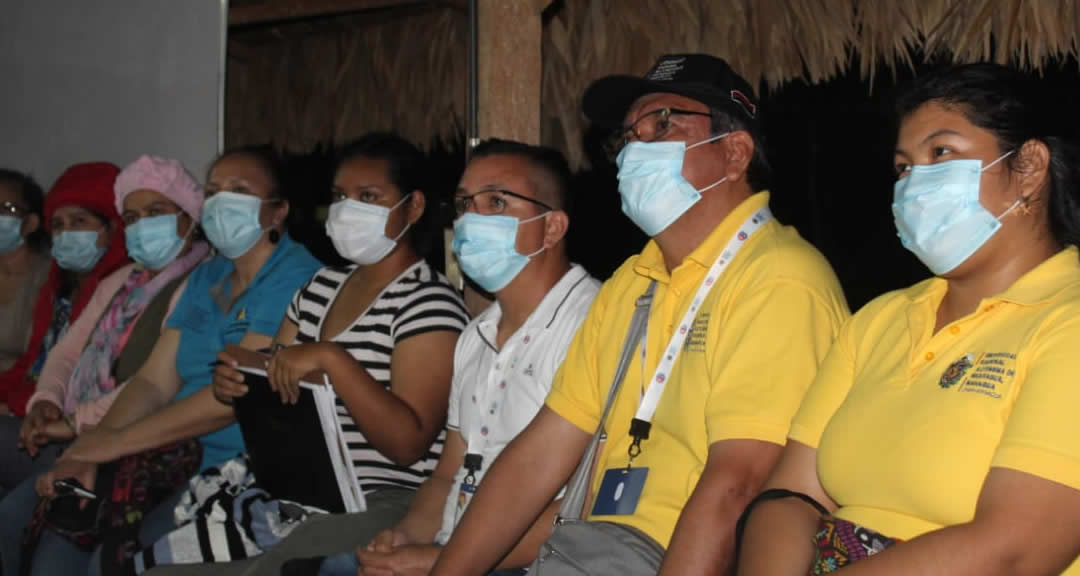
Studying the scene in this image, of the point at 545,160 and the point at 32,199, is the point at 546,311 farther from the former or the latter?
the point at 32,199

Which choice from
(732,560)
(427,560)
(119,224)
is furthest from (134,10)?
(732,560)

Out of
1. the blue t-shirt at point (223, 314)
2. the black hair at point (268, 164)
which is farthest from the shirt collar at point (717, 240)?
the black hair at point (268, 164)

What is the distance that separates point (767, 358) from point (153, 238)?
320cm

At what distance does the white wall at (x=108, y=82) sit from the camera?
547cm

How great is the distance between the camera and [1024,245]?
2076 mm

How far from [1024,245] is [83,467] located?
3.33 metres

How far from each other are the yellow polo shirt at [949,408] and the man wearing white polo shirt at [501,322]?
1.02m

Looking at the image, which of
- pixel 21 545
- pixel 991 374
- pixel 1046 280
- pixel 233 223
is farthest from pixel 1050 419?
pixel 21 545

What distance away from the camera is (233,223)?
428 cm

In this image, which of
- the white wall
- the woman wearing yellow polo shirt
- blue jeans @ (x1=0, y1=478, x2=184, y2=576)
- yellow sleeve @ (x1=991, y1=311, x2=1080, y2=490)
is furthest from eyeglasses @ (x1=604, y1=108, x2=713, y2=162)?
the white wall

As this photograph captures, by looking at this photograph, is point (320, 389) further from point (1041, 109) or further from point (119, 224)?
point (119, 224)

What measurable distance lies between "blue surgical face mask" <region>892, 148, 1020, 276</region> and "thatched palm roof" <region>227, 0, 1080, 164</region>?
1.74 metres

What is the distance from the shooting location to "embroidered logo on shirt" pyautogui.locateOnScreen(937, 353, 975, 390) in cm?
198

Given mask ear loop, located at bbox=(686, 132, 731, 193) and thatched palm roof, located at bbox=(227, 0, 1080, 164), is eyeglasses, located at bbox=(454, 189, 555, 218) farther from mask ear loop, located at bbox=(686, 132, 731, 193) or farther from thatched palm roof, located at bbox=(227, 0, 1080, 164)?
thatched palm roof, located at bbox=(227, 0, 1080, 164)
